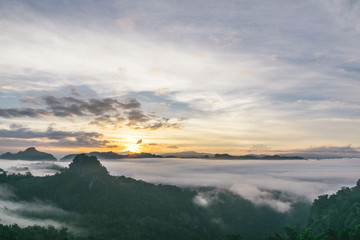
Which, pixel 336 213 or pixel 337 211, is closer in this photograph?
pixel 336 213

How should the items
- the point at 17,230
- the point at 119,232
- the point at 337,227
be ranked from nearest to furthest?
1. the point at 337,227
2. the point at 17,230
3. the point at 119,232

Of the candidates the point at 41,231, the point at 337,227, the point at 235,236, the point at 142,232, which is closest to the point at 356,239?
the point at 235,236

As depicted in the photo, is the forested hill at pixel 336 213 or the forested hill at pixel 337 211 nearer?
the forested hill at pixel 336 213

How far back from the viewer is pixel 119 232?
183m

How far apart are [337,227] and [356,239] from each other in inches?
2561

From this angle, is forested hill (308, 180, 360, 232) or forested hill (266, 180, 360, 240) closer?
forested hill (266, 180, 360, 240)

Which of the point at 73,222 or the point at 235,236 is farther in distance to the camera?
the point at 73,222

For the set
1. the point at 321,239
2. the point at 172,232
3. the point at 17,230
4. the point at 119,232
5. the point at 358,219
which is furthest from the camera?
the point at 172,232

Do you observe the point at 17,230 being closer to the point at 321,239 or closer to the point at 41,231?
the point at 41,231

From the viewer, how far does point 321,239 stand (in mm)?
64250

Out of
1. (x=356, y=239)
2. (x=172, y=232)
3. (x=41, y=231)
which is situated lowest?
(x=172, y=232)

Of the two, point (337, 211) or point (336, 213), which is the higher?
point (337, 211)

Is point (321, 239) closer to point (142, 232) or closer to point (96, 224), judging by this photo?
point (142, 232)

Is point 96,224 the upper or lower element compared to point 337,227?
lower
